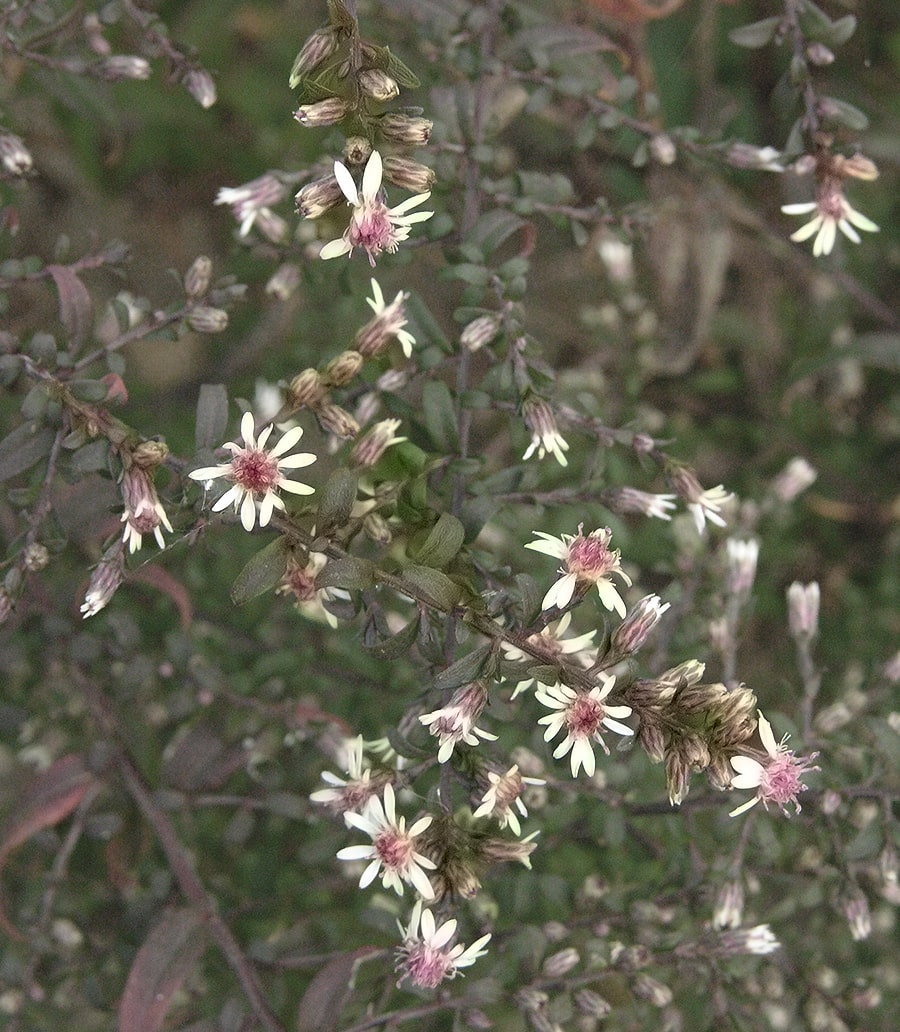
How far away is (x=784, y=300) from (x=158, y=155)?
2.30 m

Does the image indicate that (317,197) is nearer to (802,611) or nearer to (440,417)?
(440,417)

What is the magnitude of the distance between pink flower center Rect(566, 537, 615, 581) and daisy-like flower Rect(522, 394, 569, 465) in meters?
0.27

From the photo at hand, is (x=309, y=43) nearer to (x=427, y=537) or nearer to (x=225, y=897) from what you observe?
(x=427, y=537)

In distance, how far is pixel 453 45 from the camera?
7.52 feet

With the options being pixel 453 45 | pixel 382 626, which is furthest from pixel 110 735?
pixel 453 45

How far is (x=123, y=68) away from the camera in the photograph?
224cm

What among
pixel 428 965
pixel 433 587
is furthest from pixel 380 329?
pixel 428 965

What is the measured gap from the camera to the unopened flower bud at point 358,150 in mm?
1505

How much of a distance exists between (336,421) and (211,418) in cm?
20

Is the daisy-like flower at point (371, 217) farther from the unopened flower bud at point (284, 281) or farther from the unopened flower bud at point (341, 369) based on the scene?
the unopened flower bud at point (284, 281)

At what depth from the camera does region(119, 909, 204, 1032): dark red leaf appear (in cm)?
207

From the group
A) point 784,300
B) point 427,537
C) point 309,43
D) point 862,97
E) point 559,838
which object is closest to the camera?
point 309,43

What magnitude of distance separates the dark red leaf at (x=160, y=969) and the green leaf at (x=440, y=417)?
3.55 feet

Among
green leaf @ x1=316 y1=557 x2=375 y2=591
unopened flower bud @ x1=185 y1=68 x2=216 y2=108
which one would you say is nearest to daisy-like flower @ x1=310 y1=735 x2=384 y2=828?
green leaf @ x1=316 y1=557 x2=375 y2=591
